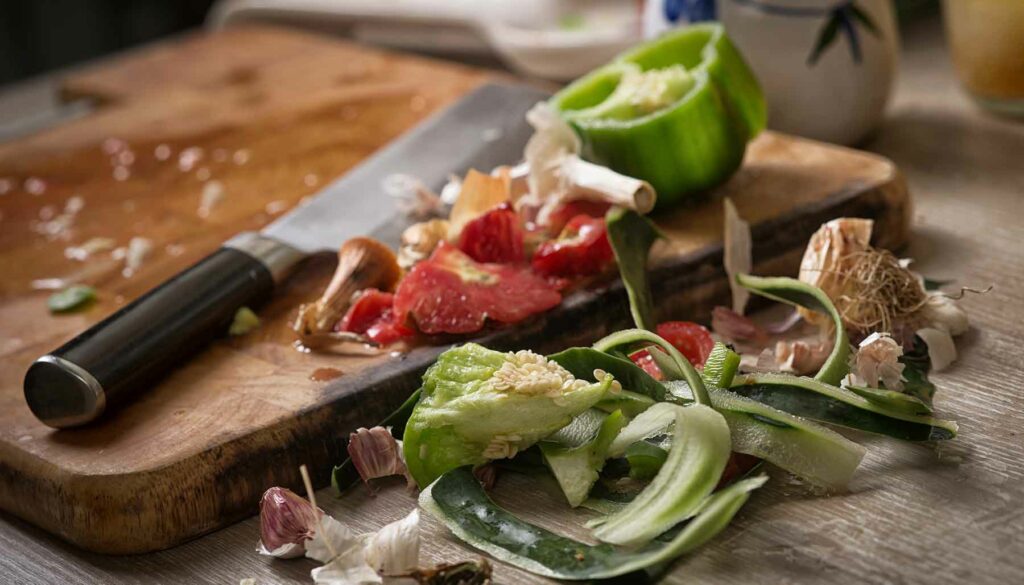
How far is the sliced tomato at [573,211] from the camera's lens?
4.76ft

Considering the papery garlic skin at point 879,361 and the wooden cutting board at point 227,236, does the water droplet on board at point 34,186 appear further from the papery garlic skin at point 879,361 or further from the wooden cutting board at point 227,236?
the papery garlic skin at point 879,361

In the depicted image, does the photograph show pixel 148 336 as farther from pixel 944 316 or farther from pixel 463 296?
pixel 944 316

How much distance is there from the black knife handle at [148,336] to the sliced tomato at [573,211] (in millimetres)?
293

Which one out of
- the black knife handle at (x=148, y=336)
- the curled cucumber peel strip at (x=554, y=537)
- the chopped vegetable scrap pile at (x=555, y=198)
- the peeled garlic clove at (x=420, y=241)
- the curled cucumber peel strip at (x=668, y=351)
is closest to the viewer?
the curled cucumber peel strip at (x=554, y=537)

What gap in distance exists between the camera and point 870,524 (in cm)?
101

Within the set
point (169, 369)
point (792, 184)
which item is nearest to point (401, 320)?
point (169, 369)

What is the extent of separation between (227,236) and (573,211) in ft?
1.52

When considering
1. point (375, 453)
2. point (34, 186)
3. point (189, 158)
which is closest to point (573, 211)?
point (375, 453)

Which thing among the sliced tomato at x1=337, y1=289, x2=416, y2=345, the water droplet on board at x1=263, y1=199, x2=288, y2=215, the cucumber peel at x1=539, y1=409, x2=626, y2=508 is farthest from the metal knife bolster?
the cucumber peel at x1=539, y1=409, x2=626, y2=508

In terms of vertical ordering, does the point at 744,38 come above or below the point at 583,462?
above

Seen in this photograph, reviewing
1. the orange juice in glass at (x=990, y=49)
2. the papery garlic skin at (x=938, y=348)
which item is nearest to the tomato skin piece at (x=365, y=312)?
the papery garlic skin at (x=938, y=348)

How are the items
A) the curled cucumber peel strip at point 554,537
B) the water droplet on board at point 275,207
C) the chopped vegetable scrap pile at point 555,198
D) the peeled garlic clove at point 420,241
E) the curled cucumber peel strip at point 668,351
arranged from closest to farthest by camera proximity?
the curled cucumber peel strip at point 554,537 < the curled cucumber peel strip at point 668,351 < the chopped vegetable scrap pile at point 555,198 < the peeled garlic clove at point 420,241 < the water droplet on board at point 275,207

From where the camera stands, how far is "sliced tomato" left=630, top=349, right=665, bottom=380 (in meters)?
1.19

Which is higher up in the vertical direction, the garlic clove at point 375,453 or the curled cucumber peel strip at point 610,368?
the curled cucumber peel strip at point 610,368
